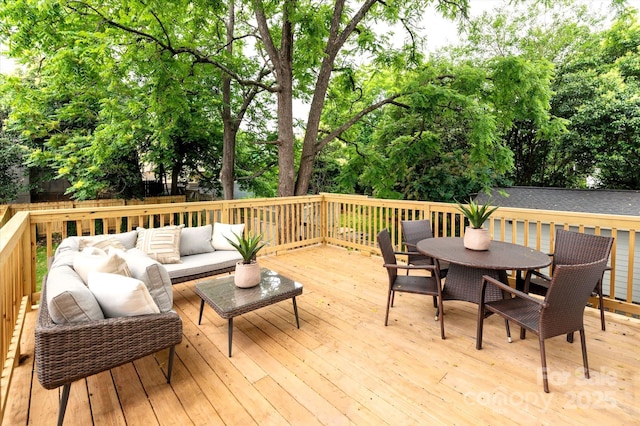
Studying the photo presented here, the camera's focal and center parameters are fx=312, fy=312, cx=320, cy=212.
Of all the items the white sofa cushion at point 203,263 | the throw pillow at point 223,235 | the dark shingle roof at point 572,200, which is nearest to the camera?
the white sofa cushion at point 203,263

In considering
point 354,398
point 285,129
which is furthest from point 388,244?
point 285,129

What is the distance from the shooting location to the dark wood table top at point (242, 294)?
2.54 metres

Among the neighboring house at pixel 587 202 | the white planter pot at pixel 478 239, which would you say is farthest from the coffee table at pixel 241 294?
the neighboring house at pixel 587 202

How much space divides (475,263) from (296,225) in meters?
3.93

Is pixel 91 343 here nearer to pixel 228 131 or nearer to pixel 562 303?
pixel 562 303

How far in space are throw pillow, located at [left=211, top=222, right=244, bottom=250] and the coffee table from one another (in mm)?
945

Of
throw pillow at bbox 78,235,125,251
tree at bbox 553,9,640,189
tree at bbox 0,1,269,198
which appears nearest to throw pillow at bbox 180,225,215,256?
throw pillow at bbox 78,235,125,251

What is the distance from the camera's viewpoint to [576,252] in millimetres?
2977

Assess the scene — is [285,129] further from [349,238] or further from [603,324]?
[603,324]

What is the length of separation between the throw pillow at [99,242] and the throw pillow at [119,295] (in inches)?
51.2

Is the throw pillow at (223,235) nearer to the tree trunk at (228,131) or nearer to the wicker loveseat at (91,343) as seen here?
the wicker loveseat at (91,343)

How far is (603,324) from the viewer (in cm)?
293

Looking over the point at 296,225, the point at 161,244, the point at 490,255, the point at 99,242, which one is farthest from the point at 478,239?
the point at 99,242

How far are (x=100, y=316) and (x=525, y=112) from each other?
26.0ft
